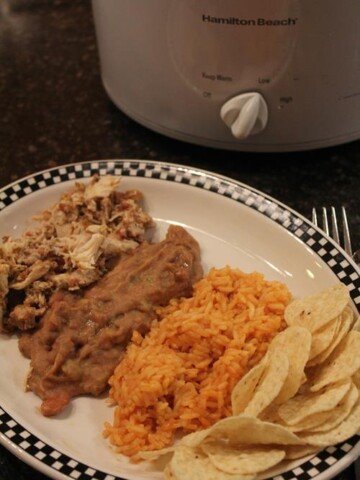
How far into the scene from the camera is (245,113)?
47.0 inches

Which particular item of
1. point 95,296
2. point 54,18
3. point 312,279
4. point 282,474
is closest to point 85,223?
point 95,296

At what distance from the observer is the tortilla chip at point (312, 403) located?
34.4 inches

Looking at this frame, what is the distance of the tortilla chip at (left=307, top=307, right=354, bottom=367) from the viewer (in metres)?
0.96

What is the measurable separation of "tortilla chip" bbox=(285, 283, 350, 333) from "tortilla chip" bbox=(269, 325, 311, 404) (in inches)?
1.3

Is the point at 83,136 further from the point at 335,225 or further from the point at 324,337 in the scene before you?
the point at 324,337

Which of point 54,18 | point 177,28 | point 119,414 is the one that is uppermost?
point 177,28

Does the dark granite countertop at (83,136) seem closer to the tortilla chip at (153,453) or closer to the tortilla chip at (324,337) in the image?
the tortilla chip at (324,337)

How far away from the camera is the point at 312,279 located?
45.4 inches

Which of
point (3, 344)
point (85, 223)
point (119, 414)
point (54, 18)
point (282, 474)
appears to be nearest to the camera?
point (282, 474)

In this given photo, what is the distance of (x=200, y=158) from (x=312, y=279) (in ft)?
1.39

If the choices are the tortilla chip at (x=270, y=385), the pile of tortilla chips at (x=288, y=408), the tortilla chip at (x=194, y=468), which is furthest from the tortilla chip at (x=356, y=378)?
the tortilla chip at (x=194, y=468)

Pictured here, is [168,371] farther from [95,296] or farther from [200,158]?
[200,158]

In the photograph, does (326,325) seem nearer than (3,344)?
Yes

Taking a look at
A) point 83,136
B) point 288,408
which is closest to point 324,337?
point 288,408
